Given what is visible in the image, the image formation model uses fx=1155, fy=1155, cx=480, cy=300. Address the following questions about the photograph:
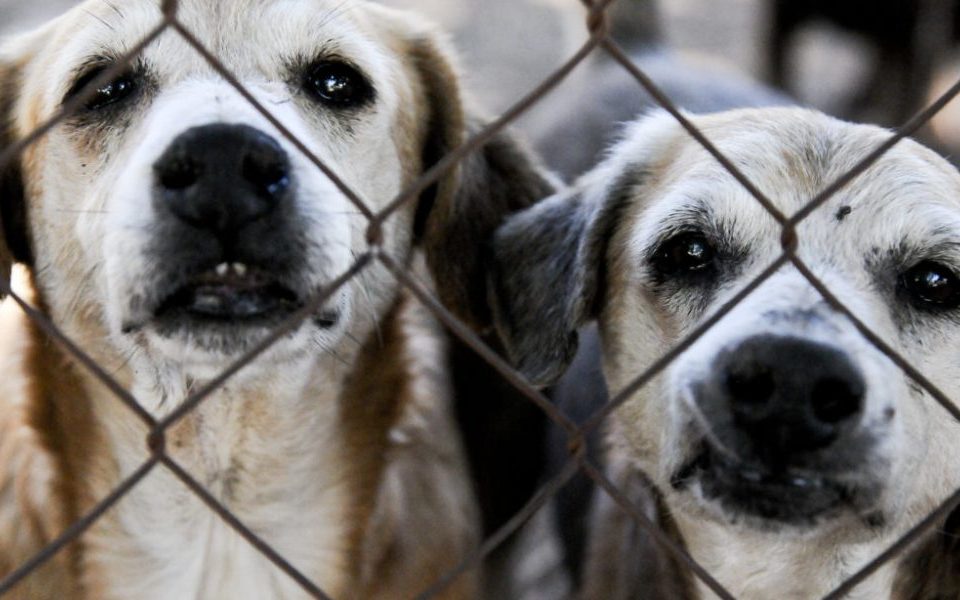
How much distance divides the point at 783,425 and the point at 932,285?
1.94 feet

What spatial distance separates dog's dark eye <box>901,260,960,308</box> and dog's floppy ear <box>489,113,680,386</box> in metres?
0.66

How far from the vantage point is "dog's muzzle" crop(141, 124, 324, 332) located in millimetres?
2070

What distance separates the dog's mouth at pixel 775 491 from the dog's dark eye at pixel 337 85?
3.82ft

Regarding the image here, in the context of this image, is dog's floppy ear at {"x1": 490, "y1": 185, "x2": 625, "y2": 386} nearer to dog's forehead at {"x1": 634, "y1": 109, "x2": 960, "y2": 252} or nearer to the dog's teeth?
dog's forehead at {"x1": 634, "y1": 109, "x2": 960, "y2": 252}

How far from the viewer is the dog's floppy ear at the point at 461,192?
2.88 m

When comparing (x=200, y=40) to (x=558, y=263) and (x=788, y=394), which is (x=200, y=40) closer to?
(x=558, y=263)

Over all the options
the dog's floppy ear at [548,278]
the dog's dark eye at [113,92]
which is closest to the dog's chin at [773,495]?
the dog's floppy ear at [548,278]

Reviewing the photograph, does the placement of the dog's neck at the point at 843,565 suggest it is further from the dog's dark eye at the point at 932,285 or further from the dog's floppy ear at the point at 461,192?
the dog's floppy ear at the point at 461,192

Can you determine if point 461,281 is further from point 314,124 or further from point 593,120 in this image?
point 593,120

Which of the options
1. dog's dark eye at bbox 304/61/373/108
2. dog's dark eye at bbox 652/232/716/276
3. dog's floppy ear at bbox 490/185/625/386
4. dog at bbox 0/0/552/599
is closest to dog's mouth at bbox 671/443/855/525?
dog's dark eye at bbox 652/232/716/276

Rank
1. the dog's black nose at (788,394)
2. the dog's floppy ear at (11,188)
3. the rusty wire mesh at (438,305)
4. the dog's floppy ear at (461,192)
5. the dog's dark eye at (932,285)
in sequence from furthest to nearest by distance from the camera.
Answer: the dog's floppy ear at (461,192)
the dog's floppy ear at (11,188)
the dog's dark eye at (932,285)
the dog's black nose at (788,394)
the rusty wire mesh at (438,305)

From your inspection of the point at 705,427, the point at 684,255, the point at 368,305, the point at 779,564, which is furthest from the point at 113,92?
the point at 779,564

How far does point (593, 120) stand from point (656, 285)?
1810 millimetres

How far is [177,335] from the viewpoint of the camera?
220 cm
